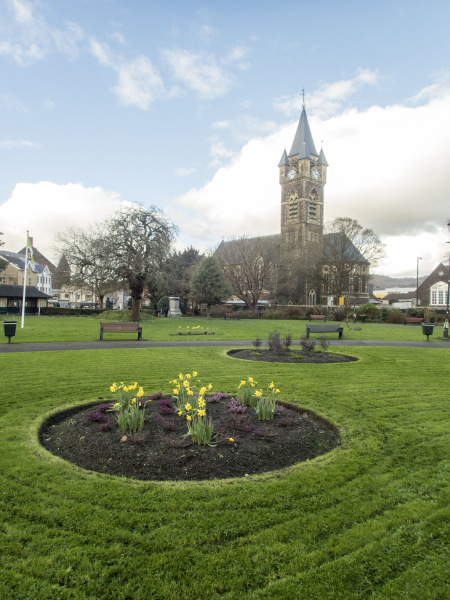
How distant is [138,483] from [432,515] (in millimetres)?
2707

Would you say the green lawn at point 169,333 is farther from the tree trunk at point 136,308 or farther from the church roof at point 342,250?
the church roof at point 342,250

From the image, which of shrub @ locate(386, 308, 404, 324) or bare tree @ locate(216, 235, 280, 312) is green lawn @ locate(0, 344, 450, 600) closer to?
shrub @ locate(386, 308, 404, 324)

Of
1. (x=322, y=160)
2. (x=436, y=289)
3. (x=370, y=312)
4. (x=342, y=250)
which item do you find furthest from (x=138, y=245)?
(x=322, y=160)

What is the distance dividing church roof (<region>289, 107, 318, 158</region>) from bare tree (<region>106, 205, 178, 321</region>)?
224 feet

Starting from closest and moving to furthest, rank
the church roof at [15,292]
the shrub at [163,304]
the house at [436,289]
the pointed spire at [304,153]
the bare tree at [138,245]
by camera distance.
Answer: the bare tree at [138,245] → the church roof at [15,292] → the shrub at [163,304] → the house at [436,289] → the pointed spire at [304,153]

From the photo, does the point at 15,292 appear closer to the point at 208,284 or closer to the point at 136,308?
the point at 136,308

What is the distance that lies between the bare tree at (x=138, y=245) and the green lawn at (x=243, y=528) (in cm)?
2322

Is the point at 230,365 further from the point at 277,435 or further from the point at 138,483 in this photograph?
the point at 138,483

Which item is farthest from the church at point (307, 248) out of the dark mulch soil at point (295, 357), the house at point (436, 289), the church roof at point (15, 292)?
the dark mulch soil at point (295, 357)

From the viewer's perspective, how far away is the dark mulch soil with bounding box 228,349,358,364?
11.3m

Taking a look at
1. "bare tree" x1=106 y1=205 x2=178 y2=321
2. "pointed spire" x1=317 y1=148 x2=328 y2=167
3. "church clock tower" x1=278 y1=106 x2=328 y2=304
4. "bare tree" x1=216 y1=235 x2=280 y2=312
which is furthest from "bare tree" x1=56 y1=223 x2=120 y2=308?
"pointed spire" x1=317 y1=148 x2=328 y2=167

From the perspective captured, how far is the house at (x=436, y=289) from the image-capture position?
5841cm

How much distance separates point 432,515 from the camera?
319 centimetres

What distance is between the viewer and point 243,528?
298cm
